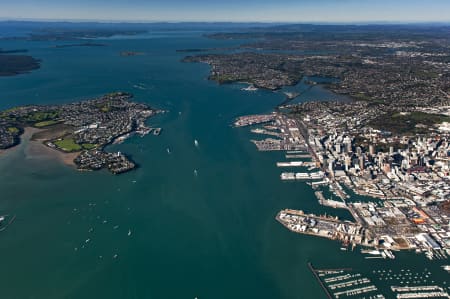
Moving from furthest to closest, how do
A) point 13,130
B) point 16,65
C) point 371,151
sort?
point 16,65, point 13,130, point 371,151

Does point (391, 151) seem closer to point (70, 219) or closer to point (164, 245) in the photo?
point (164, 245)

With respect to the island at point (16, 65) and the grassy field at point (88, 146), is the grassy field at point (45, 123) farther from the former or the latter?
the island at point (16, 65)

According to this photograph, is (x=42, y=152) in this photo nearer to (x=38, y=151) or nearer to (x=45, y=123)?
(x=38, y=151)

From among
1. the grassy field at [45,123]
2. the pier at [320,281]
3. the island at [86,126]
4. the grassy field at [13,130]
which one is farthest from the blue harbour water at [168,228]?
the grassy field at [45,123]

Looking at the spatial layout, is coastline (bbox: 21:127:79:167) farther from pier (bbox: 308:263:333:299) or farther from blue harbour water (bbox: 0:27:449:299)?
pier (bbox: 308:263:333:299)

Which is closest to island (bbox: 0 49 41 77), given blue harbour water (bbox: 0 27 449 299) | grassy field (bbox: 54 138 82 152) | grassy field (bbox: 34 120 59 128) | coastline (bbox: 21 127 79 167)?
grassy field (bbox: 34 120 59 128)

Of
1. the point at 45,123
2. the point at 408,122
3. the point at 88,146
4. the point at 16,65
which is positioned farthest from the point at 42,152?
the point at 16,65
